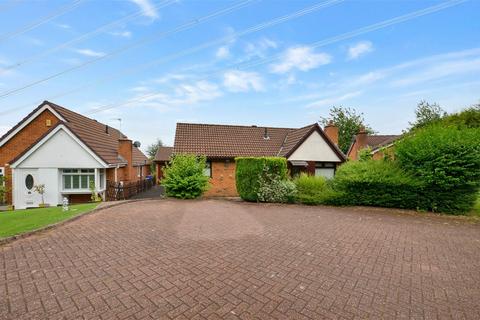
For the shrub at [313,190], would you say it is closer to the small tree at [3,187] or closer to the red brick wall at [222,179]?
the red brick wall at [222,179]

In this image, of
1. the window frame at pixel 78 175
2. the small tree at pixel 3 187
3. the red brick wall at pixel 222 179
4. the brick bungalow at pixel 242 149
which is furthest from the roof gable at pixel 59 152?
the red brick wall at pixel 222 179

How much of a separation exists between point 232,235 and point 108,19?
11178mm

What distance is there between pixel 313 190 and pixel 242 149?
8.32 meters

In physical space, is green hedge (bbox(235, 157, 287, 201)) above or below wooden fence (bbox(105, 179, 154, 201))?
above

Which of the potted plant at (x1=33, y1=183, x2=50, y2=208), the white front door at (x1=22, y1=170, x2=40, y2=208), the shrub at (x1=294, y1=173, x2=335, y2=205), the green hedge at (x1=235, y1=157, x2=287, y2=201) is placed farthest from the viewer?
the white front door at (x1=22, y1=170, x2=40, y2=208)

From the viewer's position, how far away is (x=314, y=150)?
19156mm

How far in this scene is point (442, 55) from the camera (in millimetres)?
11031

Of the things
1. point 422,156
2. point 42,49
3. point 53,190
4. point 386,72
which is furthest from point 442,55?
point 53,190

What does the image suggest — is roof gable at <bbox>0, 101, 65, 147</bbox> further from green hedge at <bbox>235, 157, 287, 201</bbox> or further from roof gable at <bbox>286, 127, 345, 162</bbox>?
roof gable at <bbox>286, 127, 345, 162</bbox>

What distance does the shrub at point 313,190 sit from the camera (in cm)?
1206

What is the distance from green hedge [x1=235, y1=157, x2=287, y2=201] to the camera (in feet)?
42.7

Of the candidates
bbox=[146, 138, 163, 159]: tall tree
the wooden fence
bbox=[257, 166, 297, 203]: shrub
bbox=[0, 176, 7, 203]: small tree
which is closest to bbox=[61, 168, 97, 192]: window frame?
the wooden fence

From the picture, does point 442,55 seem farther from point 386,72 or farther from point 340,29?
point 340,29

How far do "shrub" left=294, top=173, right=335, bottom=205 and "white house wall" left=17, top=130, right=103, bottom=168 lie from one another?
13.0 m
